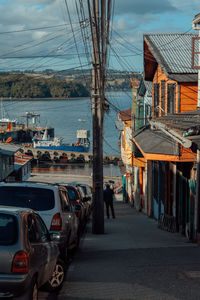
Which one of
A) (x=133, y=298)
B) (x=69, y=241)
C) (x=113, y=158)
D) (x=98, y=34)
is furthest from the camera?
(x=113, y=158)

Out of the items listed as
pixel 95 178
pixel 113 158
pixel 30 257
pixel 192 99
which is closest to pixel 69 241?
pixel 30 257

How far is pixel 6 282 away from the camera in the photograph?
6.44m

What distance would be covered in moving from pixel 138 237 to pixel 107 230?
3.58 m

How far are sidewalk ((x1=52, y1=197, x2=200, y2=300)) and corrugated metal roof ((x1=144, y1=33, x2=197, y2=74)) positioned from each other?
6.40m

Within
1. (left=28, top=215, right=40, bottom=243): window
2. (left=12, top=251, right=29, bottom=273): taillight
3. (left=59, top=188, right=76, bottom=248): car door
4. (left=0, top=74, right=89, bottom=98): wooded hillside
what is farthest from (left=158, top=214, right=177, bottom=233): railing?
(left=0, top=74, right=89, bottom=98): wooded hillside

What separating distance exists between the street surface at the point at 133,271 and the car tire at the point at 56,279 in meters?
0.12

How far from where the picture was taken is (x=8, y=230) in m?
6.82

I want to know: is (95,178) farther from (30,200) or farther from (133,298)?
(133,298)

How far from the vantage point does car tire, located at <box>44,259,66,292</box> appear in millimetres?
8727

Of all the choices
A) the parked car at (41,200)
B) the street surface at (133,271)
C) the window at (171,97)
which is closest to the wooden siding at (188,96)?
the window at (171,97)

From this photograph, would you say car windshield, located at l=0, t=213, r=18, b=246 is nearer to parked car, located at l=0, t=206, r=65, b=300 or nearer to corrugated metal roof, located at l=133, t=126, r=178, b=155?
parked car, located at l=0, t=206, r=65, b=300

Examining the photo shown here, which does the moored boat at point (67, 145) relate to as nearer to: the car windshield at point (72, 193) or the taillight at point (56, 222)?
the car windshield at point (72, 193)

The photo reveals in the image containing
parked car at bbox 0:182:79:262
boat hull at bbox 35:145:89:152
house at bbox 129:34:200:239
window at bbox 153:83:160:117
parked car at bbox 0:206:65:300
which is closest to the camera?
parked car at bbox 0:206:65:300

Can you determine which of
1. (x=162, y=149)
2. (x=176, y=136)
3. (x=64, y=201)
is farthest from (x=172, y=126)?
(x=64, y=201)
